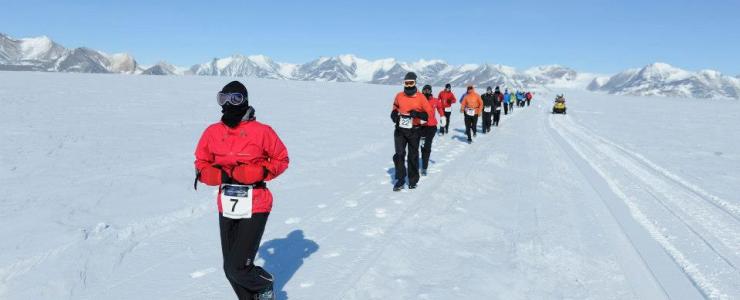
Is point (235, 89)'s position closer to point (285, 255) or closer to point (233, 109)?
point (233, 109)

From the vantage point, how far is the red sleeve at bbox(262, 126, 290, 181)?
10.6 feet

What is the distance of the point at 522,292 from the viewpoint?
4.09m

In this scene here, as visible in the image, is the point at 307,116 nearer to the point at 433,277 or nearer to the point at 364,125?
the point at 364,125

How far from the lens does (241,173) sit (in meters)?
3.20

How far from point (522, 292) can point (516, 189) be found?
13.5 feet

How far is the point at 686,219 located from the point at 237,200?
5818 millimetres

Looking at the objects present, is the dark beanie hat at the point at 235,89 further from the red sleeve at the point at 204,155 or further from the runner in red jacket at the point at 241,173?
the red sleeve at the point at 204,155

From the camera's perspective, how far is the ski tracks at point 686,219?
4.57m

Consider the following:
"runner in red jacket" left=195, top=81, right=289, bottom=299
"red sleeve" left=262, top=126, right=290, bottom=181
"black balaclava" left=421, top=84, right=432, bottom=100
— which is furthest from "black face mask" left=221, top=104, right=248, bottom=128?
"black balaclava" left=421, top=84, right=432, bottom=100

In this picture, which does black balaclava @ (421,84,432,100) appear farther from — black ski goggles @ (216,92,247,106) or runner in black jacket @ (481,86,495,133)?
runner in black jacket @ (481,86,495,133)

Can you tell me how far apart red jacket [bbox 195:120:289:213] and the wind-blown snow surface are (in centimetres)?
120

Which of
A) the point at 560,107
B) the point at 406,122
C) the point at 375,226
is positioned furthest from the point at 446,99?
the point at 560,107

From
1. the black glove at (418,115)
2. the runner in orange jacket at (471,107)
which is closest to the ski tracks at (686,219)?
the black glove at (418,115)

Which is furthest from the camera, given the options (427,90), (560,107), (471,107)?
(560,107)
